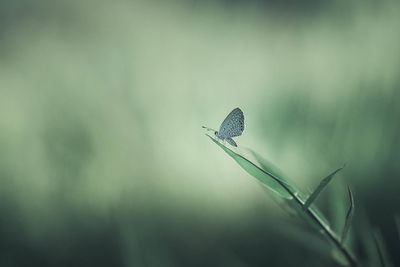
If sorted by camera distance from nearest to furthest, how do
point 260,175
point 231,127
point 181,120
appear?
1. point 260,175
2. point 231,127
3. point 181,120

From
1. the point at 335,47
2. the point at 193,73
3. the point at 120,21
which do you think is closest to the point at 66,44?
the point at 120,21

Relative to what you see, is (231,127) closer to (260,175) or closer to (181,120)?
(260,175)

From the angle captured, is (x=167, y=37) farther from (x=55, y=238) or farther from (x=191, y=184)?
(x=55, y=238)

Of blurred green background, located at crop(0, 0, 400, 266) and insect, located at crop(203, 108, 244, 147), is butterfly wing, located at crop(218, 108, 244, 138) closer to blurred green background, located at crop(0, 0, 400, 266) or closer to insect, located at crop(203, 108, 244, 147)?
insect, located at crop(203, 108, 244, 147)

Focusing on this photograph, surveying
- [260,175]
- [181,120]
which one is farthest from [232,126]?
[181,120]

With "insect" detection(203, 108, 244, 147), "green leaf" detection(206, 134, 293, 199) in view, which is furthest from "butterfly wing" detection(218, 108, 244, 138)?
"green leaf" detection(206, 134, 293, 199)

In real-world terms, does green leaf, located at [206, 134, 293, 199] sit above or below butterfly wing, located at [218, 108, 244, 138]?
below
